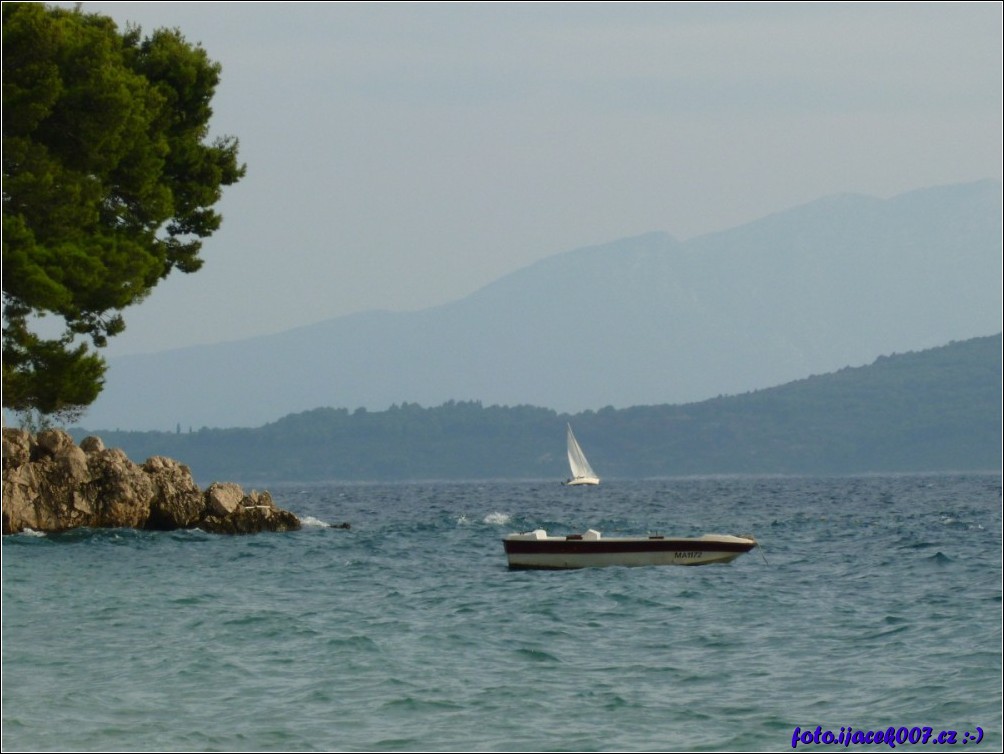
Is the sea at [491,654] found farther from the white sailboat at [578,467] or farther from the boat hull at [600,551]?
the white sailboat at [578,467]

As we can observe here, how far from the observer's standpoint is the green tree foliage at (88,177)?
124 ft

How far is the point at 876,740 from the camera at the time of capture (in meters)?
17.2

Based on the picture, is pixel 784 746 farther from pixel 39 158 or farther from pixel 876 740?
pixel 39 158

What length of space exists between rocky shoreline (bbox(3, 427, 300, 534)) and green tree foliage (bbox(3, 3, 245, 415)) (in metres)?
4.75

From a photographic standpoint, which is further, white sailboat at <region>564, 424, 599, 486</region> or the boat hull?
white sailboat at <region>564, 424, 599, 486</region>

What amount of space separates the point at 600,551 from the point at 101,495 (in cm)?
2011

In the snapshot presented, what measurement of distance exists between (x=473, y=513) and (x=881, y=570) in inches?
1789

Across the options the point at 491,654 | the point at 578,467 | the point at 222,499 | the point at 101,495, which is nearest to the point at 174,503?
the point at 222,499

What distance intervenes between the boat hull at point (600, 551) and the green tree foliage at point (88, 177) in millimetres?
13902

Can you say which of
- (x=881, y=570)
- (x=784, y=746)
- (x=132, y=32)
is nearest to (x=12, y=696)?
(x=784, y=746)

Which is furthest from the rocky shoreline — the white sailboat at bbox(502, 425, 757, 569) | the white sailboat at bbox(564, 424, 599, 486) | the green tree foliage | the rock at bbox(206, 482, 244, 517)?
the white sailboat at bbox(564, 424, 599, 486)

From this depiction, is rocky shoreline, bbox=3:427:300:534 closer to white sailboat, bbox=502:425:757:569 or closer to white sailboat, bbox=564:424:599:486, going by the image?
white sailboat, bbox=502:425:757:569

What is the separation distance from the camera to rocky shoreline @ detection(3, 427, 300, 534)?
48.7 m

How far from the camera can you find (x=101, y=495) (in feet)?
168
